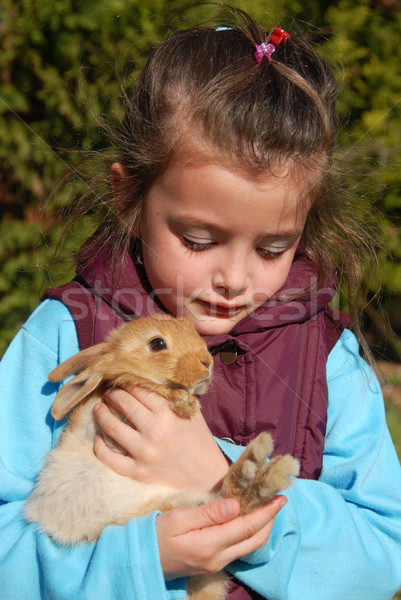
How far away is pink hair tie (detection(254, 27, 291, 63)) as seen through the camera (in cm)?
235

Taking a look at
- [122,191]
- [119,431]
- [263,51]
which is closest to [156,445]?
[119,431]

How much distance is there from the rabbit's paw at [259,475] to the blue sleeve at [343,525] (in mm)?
306

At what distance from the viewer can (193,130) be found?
2.27m

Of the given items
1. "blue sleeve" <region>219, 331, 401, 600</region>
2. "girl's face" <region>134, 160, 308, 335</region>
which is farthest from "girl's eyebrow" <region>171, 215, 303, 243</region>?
"blue sleeve" <region>219, 331, 401, 600</region>

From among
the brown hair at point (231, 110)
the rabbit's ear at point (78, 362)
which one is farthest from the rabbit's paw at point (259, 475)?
the brown hair at point (231, 110)

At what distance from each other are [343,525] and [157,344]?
3.39 ft

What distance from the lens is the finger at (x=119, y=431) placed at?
85.0 inches

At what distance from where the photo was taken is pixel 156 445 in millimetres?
2162

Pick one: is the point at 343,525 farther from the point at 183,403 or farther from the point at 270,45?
the point at 270,45

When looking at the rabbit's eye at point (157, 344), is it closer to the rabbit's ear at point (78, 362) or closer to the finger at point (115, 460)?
the rabbit's ear at point (78, 362)

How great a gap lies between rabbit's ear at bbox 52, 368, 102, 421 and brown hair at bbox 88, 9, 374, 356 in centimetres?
70

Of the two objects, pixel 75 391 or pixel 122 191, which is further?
pixel 122 191

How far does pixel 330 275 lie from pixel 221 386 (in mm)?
882

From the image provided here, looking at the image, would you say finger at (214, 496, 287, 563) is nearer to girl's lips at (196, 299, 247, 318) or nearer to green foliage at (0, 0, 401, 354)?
girl's lips at (196, 299, 247, 318)
